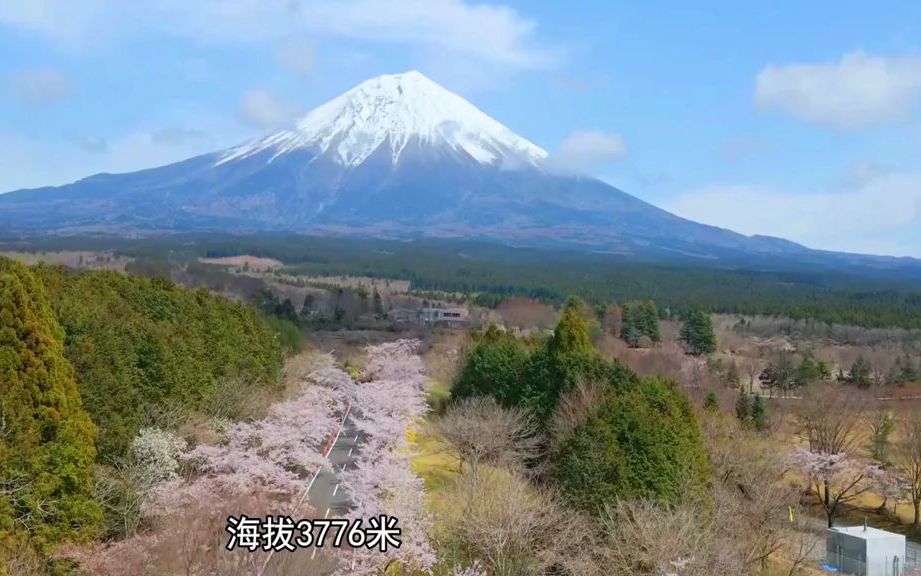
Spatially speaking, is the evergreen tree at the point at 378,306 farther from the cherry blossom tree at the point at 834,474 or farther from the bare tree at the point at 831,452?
the cherry blossom tree at the point at 834,474

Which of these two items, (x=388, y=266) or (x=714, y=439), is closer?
(x=714, y=439)

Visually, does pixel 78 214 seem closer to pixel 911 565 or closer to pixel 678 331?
pixel 678 331

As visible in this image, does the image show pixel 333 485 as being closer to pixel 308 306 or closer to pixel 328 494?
pixel 328 494

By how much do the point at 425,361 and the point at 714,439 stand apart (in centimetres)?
1799

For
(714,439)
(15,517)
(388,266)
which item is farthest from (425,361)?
(388,266)

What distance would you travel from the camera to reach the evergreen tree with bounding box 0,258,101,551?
12.1 meters

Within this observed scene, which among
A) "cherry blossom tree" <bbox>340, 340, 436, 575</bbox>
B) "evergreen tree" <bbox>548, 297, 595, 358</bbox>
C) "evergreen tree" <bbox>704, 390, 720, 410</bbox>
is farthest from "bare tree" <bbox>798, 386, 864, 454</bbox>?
"cherry blossom tree" <bbox>340, 340, 436, 575</bbox>

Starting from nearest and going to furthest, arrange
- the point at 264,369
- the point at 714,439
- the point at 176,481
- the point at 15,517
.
→ the point at 15,517, the point at 176,481, the point at 714,439, the point at 264,369

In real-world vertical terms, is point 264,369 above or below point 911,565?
above

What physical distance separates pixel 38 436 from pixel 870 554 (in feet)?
58.5

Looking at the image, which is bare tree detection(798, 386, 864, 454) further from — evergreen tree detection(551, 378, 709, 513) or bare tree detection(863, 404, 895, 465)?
evergreen tree detection(551, 378, 709, 513)

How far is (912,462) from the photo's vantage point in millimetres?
25062

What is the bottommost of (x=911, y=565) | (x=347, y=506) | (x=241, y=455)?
(x=911, y=565)

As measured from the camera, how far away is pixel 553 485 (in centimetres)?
1706
